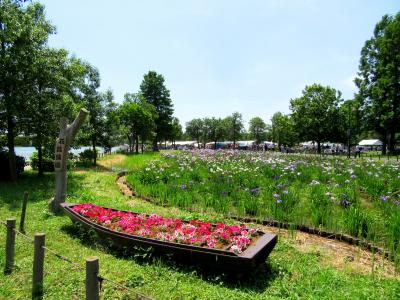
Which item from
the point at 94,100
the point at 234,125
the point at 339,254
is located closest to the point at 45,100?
the point at 94,100

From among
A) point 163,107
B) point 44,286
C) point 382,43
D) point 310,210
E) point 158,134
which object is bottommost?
point 44,286

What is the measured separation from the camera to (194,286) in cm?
426

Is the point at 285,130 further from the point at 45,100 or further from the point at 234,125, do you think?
the point at 45,100

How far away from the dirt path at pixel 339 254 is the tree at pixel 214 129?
229 feet

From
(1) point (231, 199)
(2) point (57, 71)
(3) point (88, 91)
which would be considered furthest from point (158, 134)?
(1) point (231, 199)

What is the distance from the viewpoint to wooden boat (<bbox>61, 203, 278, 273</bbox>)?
4.21 meters

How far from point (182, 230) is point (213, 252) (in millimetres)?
925

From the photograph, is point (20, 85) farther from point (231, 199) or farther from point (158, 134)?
point (158, 134)

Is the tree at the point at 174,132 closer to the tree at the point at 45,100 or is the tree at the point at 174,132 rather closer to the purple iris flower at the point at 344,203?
the tree at the point at 45,100

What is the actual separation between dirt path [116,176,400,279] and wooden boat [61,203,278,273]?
3.94ft

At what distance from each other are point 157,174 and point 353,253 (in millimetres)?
8211

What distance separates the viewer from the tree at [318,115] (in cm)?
3879

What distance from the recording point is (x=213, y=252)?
174 inches

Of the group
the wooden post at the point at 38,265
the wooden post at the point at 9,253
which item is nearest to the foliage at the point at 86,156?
the wooden post at the point at 9,253
